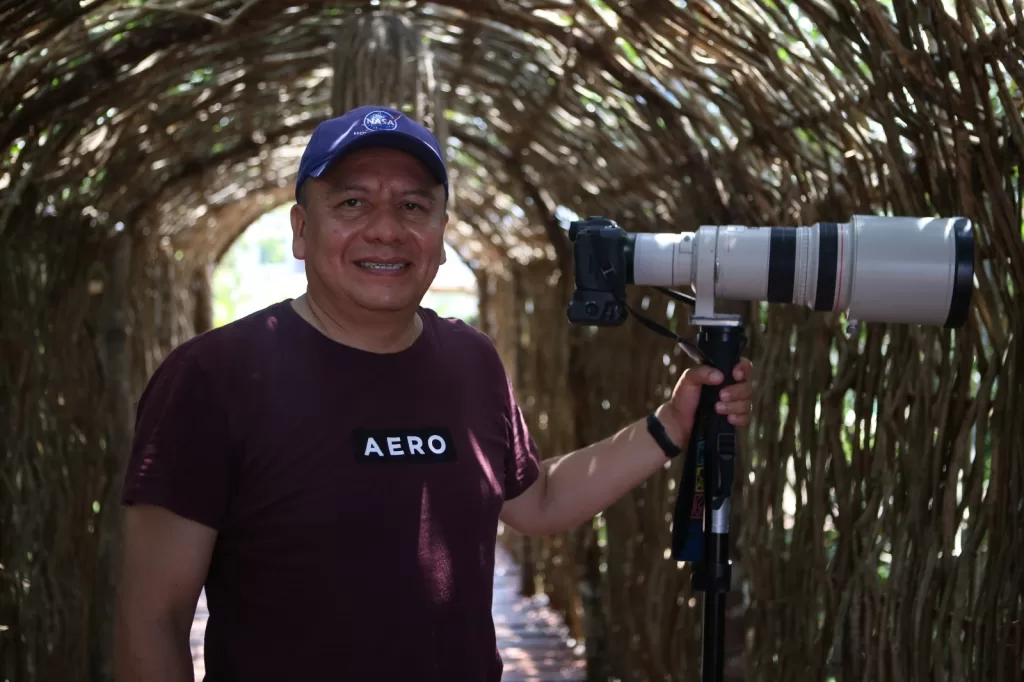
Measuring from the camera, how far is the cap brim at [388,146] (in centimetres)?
149

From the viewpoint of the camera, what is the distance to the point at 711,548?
1.51 meters

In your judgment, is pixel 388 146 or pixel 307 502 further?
pixel 388 146

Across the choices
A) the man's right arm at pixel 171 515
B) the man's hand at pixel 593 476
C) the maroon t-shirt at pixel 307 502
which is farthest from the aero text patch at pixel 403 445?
the man's hand at pixel 593 476

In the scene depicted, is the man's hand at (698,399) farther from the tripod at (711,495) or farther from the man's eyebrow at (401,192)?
the man's eyebrow at (401,192)

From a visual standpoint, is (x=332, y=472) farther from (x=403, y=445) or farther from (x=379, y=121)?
(x=379, y=121)

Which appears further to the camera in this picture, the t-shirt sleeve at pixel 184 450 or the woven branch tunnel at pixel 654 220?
the woven branch tunnel at pixel 654 220

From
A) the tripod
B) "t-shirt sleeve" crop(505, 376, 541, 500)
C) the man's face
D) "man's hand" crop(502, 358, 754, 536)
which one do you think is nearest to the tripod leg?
the tripod

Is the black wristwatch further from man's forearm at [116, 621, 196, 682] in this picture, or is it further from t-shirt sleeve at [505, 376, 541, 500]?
man's forearm at [116, 621, 196, 682]

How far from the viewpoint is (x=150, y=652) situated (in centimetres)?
135

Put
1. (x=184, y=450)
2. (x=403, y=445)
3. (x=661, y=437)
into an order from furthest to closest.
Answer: (x=661, y=437) < (x=403, y=445) < (x=184, y=450)

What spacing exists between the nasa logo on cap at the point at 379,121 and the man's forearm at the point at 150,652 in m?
0.70

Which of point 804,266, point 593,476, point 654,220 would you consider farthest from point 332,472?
point 654,220

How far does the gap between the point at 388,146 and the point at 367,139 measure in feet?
0.10

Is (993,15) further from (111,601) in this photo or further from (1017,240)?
(111,601)
